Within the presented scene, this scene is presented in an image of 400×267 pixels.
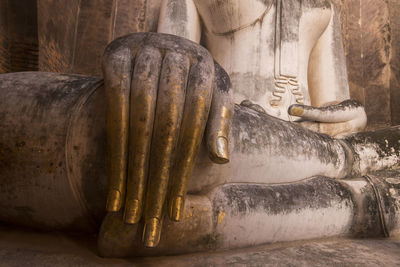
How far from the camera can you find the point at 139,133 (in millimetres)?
787

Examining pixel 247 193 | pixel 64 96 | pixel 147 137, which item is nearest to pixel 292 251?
pixel 247 193

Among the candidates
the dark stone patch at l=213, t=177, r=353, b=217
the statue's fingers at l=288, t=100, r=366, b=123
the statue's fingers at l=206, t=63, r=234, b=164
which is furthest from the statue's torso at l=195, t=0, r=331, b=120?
the statue's fingers at l=206, t=63, r=234, b=164

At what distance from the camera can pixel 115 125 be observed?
796 millimetres

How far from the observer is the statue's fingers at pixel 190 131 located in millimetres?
827

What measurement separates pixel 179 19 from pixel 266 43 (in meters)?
0.60

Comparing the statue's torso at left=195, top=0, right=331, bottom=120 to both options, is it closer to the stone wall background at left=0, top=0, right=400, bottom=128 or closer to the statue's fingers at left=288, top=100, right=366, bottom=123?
the statue's fingers at left=288, top=100, right=366, bottom=123

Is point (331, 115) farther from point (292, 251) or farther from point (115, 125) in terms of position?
point (115, 125)

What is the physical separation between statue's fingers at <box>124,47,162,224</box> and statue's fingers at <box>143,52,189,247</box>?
0.05 ft

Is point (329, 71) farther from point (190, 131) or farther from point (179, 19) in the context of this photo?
point (190, 131)

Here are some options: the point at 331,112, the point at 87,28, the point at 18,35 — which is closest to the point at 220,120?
the point at 331,112

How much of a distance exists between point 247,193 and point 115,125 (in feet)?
1.64

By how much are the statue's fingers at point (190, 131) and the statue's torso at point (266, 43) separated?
115 cm

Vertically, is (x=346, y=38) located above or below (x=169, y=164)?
above

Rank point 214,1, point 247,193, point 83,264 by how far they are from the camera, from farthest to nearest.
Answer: point 214,1, point 247,193, point 83,264
